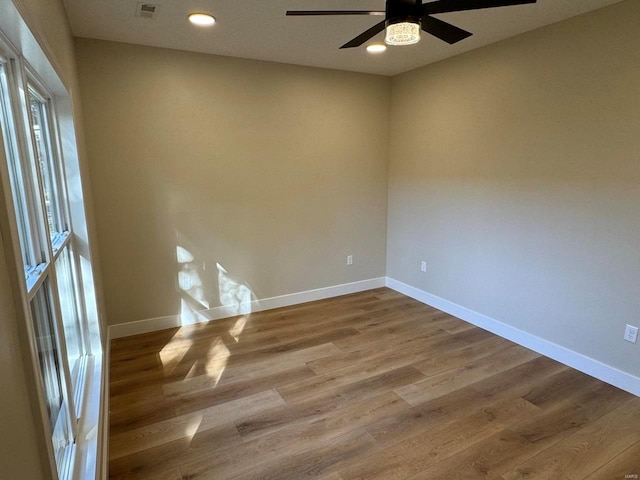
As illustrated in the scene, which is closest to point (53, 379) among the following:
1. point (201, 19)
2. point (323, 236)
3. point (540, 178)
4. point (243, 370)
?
point (243, 370)

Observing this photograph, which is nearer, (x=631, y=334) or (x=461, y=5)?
(x=461, y=5)

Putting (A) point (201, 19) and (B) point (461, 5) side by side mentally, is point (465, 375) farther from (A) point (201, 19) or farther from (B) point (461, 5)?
(A) point (201, 19)

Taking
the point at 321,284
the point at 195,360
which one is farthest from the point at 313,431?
the point at 321,284

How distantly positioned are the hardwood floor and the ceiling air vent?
8.26ft

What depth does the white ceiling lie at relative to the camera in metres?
2.39

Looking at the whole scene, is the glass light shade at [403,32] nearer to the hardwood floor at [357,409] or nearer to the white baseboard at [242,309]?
the hardwood floor at [357,409]

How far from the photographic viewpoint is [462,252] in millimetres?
3725

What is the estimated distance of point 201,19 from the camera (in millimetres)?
2570

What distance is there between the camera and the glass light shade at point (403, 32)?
5.73 feet

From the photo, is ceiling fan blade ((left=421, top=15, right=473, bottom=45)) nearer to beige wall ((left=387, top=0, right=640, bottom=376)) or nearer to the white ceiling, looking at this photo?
the white ceiling

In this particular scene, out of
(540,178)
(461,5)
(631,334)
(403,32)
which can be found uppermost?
(461,5)

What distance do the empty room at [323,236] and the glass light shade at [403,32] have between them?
0.01 meters

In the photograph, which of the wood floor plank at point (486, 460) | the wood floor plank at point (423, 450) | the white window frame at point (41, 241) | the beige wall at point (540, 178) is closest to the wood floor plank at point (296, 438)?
the wood floor plank at point (423, 450)

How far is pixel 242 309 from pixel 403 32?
301 centimetres
